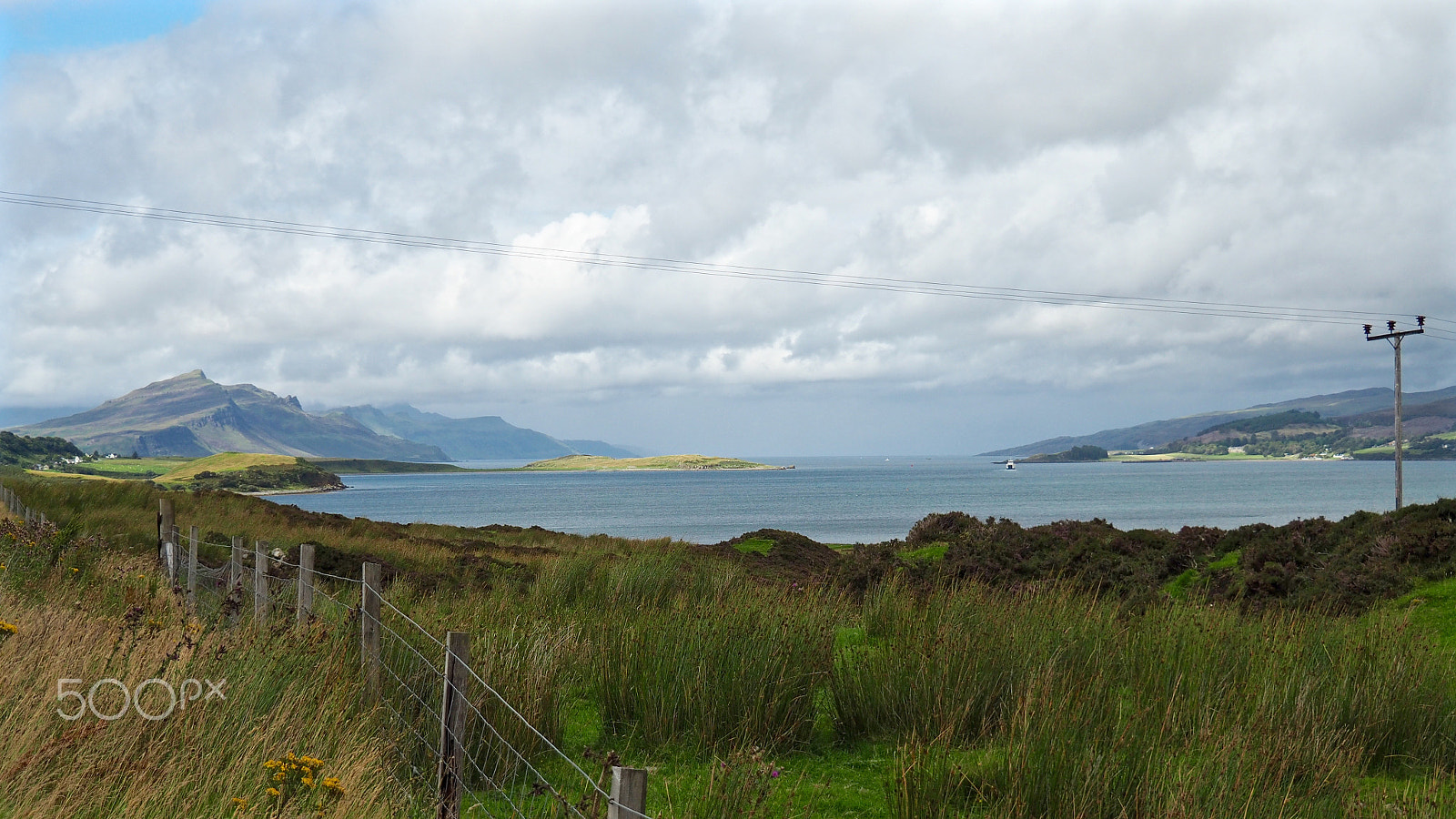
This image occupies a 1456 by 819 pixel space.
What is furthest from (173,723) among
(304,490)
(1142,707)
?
(304,490)

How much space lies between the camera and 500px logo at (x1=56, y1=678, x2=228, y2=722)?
497cm

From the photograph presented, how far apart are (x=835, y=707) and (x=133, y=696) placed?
4.57 m

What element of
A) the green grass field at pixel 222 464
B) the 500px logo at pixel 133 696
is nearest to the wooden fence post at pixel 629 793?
the 500px logo at pixel 133 696

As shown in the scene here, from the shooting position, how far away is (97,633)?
657 centimetres

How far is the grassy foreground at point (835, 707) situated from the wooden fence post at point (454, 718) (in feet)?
1.10

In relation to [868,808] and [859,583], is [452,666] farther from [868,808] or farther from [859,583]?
[859,583]

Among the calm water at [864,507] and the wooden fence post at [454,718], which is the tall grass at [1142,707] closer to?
the wooden fence post at [454,718]

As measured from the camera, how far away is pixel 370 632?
20.3 ft

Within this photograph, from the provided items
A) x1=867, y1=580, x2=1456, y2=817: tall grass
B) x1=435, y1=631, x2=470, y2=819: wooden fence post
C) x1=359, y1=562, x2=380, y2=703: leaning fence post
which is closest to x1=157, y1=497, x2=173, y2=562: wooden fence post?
x1=359, y1=562, x2=380, y2=703: leaning fence post

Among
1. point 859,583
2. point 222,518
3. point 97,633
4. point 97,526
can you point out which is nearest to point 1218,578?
point 859,583

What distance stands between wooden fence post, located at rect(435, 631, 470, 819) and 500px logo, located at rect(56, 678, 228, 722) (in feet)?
5.11

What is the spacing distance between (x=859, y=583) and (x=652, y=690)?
1031cm

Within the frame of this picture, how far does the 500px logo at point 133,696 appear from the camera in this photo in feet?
16.3

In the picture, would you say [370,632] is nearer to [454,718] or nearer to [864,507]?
[454,718]
